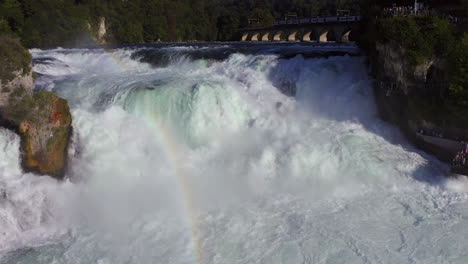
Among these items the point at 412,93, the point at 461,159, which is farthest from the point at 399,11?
the point at 461,159

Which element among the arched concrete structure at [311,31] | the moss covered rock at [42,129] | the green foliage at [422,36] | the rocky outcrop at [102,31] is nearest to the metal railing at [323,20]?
the arched concrete structure at [311,31]

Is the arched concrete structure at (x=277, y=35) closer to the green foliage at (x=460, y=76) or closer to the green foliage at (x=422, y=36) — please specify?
the green foliage at (x=422, y=36)

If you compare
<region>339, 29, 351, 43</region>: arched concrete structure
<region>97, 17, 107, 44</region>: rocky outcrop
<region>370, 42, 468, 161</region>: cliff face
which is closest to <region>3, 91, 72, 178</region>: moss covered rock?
<region>370, 42, 468, 161</region>: cliff face

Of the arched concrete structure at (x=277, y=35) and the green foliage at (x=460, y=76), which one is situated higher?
the arched concrete structure at (x=277, y=35)

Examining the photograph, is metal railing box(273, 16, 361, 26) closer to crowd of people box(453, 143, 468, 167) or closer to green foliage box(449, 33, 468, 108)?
green foliage box(449, 33, 468, 108)

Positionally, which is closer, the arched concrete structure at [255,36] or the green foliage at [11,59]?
the green foliage at [11,59]

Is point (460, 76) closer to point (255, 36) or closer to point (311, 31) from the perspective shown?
point (311, 31)
